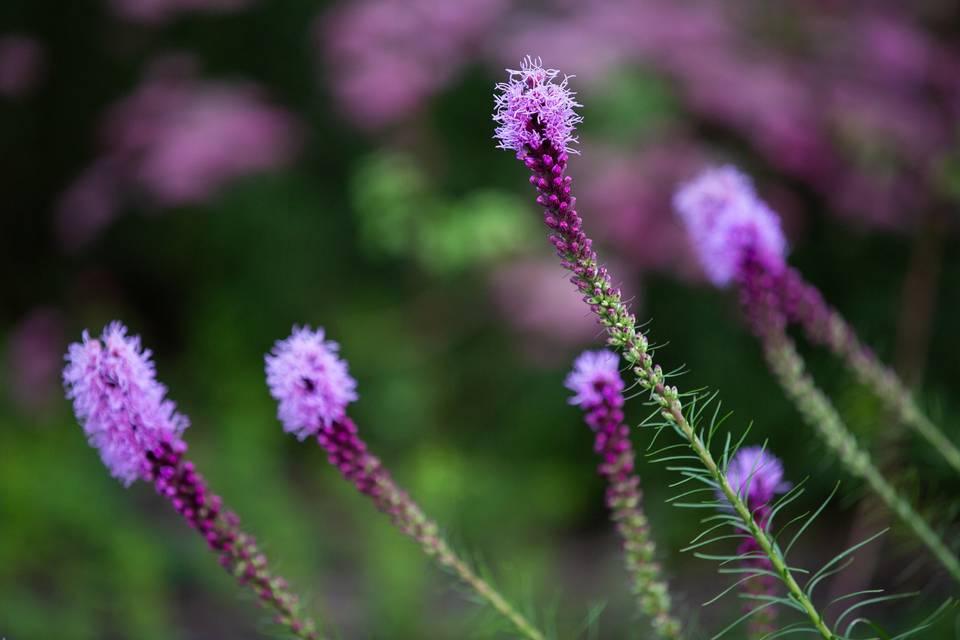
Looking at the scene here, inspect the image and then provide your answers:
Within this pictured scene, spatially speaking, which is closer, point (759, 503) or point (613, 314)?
point (613, 314)

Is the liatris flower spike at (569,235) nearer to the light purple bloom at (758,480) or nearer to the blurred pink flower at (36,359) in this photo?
the light purple bloom at (758,480)

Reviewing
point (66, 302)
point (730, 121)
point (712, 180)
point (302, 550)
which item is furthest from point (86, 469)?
point (712, 180)

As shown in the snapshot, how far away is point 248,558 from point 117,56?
6143 mm

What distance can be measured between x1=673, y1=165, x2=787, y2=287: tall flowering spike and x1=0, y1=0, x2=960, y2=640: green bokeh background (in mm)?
994

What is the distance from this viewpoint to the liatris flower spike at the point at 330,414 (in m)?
1.41

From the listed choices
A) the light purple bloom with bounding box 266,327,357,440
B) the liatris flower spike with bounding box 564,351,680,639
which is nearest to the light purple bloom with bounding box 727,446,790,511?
the liatris flower spike with bounding box 564,351,680,639

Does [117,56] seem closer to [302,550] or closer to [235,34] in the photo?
[235,34]

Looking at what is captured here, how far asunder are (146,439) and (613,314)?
68 centimetres

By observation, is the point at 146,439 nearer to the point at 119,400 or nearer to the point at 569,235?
the point at 119,400

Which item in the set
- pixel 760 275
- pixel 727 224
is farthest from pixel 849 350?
pixel 727 224

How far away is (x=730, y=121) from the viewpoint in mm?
4254

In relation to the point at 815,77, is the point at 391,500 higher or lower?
lower

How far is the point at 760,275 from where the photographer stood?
1.87 meters

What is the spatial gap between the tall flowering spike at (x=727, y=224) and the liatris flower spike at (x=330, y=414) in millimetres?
817
